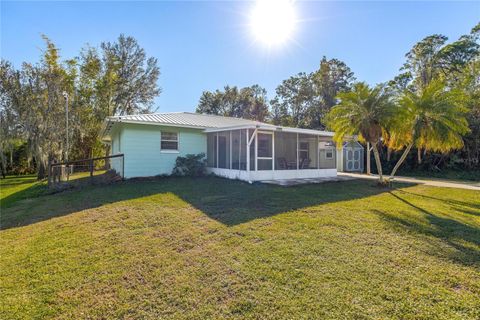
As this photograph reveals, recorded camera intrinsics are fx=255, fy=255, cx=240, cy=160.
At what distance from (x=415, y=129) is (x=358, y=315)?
10.5 m

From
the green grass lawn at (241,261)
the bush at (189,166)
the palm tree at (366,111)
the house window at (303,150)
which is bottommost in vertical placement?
the green grass lawn at (241,261)

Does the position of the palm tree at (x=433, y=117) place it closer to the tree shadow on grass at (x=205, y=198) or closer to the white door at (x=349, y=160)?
the tree shadow on grass at (x=205, y=198)

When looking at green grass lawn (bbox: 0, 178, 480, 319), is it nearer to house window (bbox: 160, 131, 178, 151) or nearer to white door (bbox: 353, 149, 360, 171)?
house window (bbox: 160, 131, 178, 151)

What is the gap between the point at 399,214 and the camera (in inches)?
249

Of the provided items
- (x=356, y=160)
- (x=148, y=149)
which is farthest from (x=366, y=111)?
(x=356, y=160)

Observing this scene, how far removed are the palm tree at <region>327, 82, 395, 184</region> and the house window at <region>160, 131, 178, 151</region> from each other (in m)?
7.60

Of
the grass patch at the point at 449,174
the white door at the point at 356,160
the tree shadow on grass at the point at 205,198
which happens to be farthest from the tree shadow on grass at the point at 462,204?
the white door at the point at 356,160

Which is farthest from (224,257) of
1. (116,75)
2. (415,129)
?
(116,75)

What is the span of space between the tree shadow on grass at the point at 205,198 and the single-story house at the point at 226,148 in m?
1.22

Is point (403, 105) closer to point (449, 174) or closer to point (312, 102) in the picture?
point (449, 174)

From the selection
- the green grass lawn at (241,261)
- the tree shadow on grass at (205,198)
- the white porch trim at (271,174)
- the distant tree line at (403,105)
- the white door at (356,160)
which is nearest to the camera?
the green grass lawn at (241,261)

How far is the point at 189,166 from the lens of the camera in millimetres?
12578

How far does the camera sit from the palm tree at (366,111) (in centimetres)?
1012

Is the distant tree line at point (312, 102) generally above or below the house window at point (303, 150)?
above
